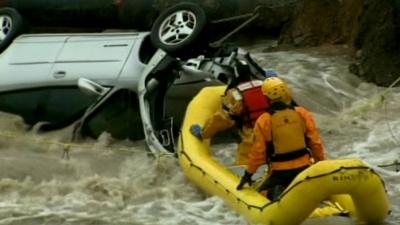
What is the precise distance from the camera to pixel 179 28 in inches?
437

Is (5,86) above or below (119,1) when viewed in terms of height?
above

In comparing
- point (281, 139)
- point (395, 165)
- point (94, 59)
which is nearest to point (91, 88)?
point (94, 59)

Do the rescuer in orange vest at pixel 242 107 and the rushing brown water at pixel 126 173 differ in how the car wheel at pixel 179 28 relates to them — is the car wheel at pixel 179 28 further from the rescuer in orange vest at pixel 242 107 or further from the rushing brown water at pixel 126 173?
the rescuer in orange vest at pixel 242 107

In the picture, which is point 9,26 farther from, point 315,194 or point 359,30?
point 315,194

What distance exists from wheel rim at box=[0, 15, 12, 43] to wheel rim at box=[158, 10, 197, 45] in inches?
91.7

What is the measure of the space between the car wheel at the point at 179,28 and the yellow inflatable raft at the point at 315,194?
2114 mm

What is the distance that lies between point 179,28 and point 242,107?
7.93 feet

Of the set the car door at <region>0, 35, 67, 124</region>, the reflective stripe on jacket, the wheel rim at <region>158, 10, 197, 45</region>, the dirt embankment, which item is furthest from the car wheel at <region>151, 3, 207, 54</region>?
the dirt embankment

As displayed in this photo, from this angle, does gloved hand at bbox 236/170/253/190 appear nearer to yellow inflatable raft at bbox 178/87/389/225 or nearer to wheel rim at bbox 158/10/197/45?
yellow inflatable raft at bbox 178/87/389/225

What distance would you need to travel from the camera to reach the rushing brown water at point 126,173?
8.65 meters

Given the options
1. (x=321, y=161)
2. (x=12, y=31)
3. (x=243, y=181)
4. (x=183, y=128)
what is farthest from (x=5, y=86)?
(x=321, y=161)

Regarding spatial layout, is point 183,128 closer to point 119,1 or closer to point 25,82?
point 25,82

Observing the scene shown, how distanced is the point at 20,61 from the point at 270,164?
465 centimetres

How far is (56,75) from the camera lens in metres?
11.3
